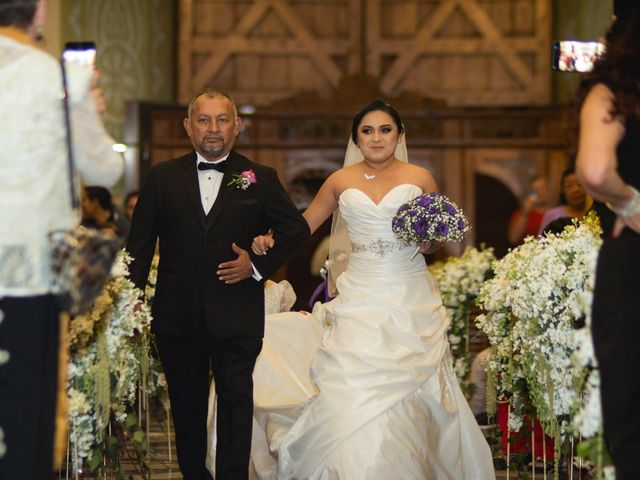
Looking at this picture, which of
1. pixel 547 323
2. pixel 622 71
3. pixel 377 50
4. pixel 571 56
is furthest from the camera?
pixel 377 50

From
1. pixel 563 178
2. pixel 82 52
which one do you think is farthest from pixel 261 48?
pixel 82 52

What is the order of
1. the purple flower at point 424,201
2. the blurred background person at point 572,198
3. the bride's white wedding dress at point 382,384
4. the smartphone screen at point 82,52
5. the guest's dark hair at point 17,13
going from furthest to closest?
the blurred background person at point 572,198 → the smartphone screen at point 82,52 → the purple flower at point 424,201 → the bride's white wedding dress at point 382,384 → the guest's dark hair at point 17,13

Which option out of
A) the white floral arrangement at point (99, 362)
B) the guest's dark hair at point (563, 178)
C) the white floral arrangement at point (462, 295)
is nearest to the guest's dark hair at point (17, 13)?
the white floral arrangement at point (99, 362)

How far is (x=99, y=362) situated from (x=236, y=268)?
44.2 inches

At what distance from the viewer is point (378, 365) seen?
6875 mm

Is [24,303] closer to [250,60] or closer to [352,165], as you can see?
[352,165]

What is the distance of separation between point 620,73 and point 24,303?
2321 mm

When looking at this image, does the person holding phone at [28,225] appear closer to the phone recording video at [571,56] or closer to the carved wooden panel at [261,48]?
the phone recording video at [571,56]

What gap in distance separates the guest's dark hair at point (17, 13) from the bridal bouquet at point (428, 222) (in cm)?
314

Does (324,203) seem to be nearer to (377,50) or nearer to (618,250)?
(618,250)

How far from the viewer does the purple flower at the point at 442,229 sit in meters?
6.80

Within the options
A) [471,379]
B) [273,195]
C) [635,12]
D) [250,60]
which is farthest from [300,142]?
[635,12]

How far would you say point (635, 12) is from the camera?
452 cm

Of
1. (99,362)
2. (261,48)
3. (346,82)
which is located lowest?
(99,362)
